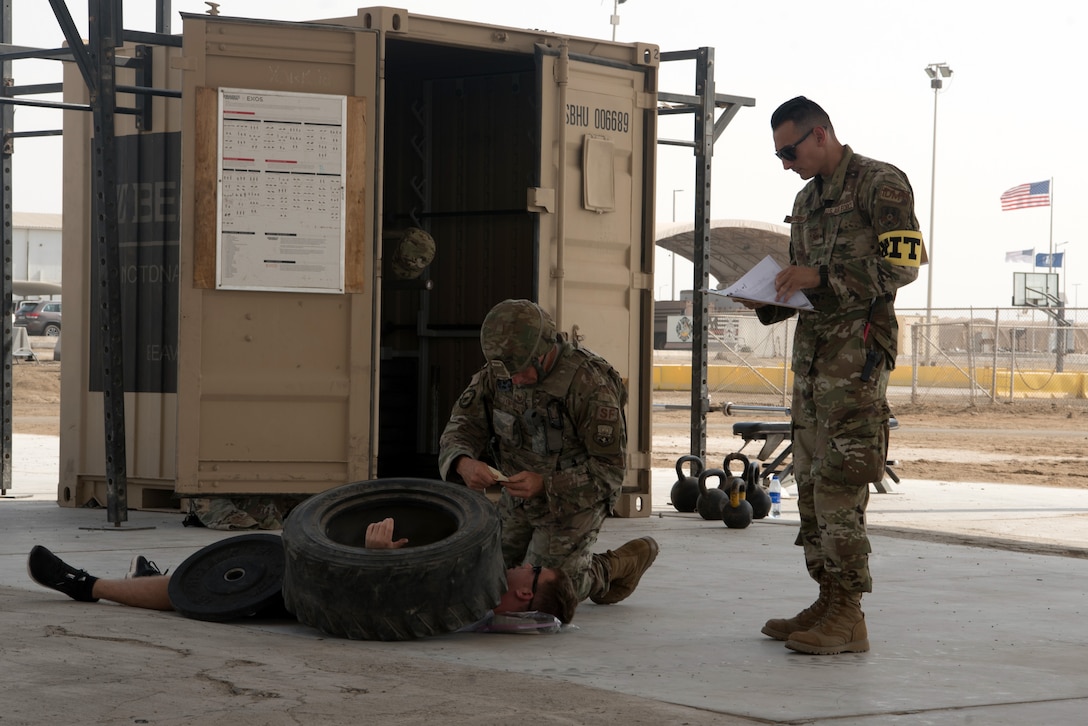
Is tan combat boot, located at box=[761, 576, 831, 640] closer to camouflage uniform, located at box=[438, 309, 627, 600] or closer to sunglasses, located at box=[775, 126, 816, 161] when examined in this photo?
camouflage uniform, located at box=[438, 309, 627, 600]

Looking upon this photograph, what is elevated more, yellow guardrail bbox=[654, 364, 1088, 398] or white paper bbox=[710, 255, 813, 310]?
white paper bbox=[710, 255, 813, 310]

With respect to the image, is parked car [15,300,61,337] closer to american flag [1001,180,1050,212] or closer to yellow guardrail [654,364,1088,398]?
yellow guardrail [654,364,1088,398]

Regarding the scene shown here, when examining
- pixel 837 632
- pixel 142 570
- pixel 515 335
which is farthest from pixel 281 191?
pixel 837 632

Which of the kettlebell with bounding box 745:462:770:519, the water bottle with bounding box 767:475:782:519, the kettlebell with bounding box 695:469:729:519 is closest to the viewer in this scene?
the kettlebell with bounding box 695:469:729:519

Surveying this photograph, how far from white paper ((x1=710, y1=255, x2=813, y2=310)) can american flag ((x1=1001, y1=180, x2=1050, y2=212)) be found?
43809mm

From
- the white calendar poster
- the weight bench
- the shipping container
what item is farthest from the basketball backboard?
the white calendar poster

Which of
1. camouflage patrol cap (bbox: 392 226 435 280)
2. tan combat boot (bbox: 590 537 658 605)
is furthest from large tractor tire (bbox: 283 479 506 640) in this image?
camouflage patrol cap (bbox: 392 226 435 280)

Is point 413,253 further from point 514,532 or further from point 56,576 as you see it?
point 56,576

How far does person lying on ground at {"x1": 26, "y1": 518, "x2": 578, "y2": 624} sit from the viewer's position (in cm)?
498

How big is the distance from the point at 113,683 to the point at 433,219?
24.3ft

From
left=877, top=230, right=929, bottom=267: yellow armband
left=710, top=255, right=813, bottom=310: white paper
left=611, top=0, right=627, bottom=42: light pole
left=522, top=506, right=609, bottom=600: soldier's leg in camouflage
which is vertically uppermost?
left=611, top=0, right=627, bottom=42: light pole

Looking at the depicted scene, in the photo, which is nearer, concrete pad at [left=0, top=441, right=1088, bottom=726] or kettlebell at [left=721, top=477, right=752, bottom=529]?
concrete pad at [left=0, top=441, right=1088, bottom=726]

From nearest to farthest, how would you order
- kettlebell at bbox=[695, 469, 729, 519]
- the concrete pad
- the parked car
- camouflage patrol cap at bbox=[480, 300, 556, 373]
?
the concrete pad
camouflage patrol cap at bbox=[480, 300, 556, 373]
kettlebell at bbox=[695, 469, 729, 519]
the parked car

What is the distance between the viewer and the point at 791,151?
15.6ft
